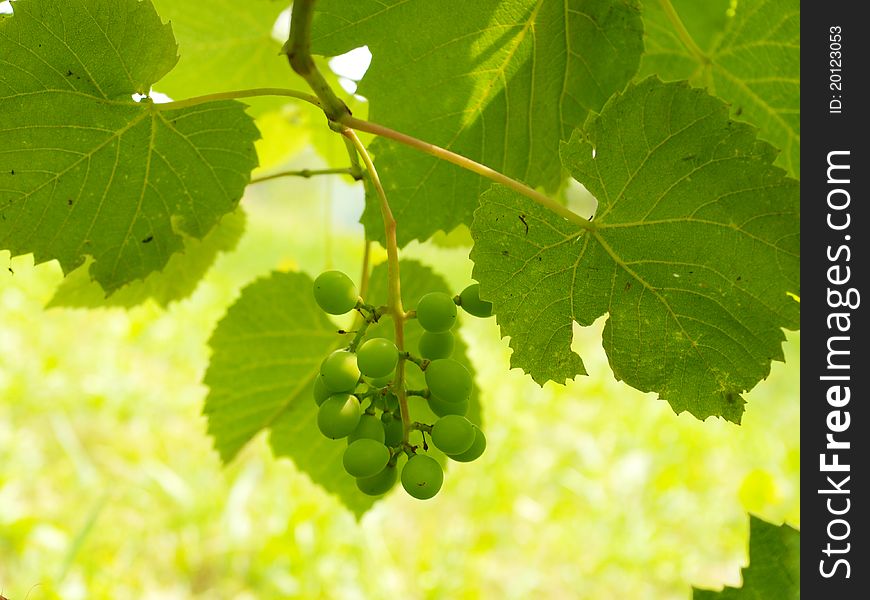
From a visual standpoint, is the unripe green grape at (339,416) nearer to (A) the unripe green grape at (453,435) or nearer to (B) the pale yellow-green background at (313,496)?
(A) the unripe green grape at (453,435)

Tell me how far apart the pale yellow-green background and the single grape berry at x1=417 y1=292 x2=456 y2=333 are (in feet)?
3.82

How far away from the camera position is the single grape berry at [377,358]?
1.81 ft

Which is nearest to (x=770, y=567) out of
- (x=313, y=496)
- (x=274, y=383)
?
(x=274, y=383)

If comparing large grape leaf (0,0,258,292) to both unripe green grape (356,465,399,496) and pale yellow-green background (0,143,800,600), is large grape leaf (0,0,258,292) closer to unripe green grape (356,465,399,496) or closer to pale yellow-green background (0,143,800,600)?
unripe green grape (356,465,399,496)

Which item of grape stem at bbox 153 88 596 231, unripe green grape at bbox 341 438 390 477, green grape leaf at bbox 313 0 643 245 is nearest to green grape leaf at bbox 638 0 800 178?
green grape leaf at bbox 313 0 643 245

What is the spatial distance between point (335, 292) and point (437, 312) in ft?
0.27

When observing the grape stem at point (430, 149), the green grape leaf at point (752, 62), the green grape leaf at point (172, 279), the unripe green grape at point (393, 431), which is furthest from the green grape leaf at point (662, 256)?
the green grape leaf at point (172, 279)

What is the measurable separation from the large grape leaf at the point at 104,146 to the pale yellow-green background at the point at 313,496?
1033 millimetres

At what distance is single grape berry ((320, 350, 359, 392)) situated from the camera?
55cm

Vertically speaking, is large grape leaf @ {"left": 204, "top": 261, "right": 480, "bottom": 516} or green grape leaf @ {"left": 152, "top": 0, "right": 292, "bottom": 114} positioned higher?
green grape leaf @ {"left": 152, "top": 0, "right": 292, "bottom": 114}

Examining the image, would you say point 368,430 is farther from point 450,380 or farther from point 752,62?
point 752,62

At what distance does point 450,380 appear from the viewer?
1.90 ft
